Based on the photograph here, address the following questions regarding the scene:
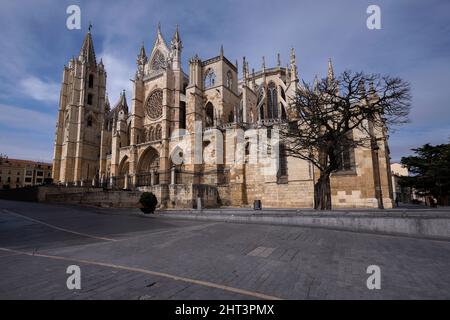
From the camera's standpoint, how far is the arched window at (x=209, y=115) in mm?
32463

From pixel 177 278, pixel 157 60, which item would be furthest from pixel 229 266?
pixel 157 60

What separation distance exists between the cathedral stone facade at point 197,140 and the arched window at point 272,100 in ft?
0.52

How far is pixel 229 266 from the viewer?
4.17m

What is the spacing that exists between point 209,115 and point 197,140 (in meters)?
7.29

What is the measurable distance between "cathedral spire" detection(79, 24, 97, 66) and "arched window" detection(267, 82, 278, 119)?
36.1 metres

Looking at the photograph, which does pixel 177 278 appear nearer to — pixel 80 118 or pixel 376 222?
pixel 376 222

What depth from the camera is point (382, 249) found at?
17.4 feet

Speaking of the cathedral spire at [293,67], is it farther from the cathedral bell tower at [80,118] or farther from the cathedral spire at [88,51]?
the cathedral spire at [88,51]

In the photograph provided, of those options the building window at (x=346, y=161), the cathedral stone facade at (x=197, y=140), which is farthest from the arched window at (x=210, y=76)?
the building window at (x=346, y=161)

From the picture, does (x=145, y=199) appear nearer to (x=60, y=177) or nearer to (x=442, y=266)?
(x=442, y=266)

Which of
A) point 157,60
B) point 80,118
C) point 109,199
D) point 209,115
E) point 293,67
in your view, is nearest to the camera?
point 109,199

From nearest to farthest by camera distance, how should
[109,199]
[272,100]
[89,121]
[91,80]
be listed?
[109,199]
[272,100]
[89,121]
[91,80]

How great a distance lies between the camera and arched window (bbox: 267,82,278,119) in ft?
116
